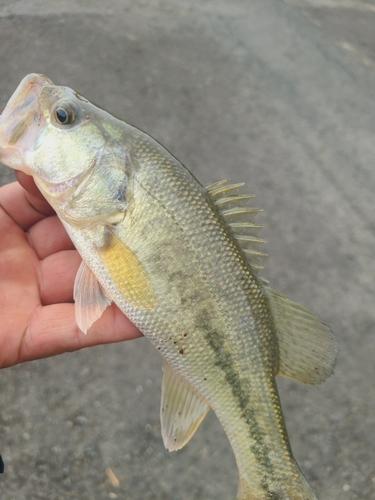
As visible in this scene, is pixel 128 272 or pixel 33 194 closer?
pixel 128 272

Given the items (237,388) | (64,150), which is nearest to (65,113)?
(64,150)

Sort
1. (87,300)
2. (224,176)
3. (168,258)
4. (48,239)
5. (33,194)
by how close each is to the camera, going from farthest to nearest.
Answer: (224,176) → (48,239) → (33,194) → (87,300) → (168,258)

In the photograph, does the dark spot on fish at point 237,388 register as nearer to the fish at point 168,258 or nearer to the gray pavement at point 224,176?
the fish at point 168,258

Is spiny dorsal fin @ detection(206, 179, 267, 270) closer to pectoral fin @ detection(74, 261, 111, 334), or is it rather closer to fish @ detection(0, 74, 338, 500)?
fish @ detection(0, 74, 338, 500)

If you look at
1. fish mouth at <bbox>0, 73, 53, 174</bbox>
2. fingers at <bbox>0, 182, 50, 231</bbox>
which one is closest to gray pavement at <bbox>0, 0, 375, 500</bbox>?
fingers at <bbox>0, 182, 50, 231</bbox>

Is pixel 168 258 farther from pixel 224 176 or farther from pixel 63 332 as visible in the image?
pixel 224 176

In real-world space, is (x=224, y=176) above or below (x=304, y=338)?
below
